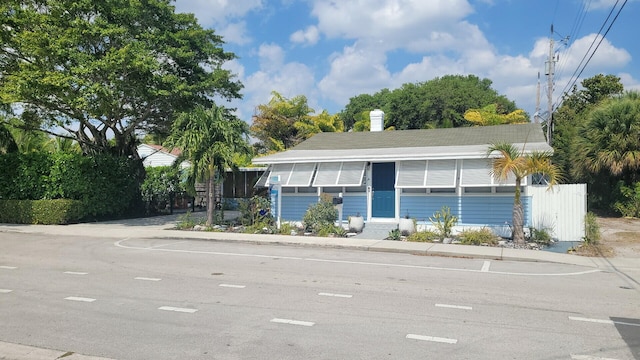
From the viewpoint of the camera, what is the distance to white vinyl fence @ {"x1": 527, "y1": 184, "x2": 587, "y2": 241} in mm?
15820

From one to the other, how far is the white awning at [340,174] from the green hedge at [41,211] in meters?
10.3

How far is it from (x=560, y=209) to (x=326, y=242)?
7.69 meters

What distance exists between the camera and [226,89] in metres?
24.4

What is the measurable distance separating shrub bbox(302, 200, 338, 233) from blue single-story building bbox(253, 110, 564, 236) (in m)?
1.11

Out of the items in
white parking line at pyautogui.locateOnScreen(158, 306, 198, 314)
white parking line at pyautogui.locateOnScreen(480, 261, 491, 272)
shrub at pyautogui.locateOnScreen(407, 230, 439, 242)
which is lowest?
white parking line at pyautogui.locateOnScreen(158, 306, 198, 314)

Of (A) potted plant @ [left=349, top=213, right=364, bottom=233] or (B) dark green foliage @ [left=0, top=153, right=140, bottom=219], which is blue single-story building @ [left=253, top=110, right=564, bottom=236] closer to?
(A) potted plant @ [left=349, top=213, right=364, bottom=233]

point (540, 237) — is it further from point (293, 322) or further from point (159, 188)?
point (159, 188)

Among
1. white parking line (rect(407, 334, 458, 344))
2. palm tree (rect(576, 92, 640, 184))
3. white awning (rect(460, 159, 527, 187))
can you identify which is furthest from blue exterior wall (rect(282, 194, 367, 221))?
white parking line (rect(407, 334, 458, 344))

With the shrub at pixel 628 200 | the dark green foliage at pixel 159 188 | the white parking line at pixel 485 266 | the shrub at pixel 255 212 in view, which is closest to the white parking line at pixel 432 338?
the white parking line at pixel 485 266

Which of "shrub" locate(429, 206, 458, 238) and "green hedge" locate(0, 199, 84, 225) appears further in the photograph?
"green hedge" locate(0, 199, 84, 225)

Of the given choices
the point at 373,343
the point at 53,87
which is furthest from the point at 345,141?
the point at 373,343

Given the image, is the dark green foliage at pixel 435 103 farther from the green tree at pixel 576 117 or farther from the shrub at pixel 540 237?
the shrub at pixel 540 237

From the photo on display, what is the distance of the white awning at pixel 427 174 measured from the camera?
680 inches

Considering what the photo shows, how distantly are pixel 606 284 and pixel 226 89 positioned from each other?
19005 mm
